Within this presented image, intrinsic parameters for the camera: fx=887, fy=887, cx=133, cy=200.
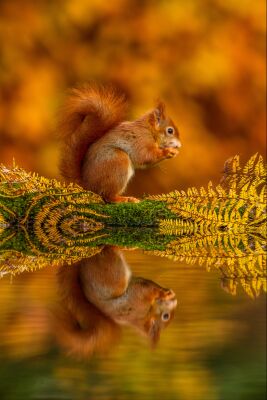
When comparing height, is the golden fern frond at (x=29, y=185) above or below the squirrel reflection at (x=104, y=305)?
above

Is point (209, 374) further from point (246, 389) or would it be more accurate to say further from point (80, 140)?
point (80, 140)

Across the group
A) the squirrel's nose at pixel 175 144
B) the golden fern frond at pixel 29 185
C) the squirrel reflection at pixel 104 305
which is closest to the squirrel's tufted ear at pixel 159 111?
the squirrel's nose at pixel 175 144

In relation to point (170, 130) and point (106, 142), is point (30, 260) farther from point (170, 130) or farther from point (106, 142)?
point (170, 130)

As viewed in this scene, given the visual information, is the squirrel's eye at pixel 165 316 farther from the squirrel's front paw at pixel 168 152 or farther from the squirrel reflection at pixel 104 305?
the squirrel's front paw at pixel 168 152

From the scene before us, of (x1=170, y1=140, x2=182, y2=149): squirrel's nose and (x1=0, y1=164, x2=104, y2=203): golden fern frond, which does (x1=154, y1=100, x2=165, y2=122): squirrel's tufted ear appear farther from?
(x1=0, y1=164, x2=104, y2=203): golden fern frond

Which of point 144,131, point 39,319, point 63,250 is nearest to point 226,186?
point 144,131

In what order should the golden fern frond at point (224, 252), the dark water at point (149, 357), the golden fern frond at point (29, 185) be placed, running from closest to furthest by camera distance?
the dark water at point (149, 357) < the golden fern frond at point (224, 252) < the golden fern frond at point (29, 185)

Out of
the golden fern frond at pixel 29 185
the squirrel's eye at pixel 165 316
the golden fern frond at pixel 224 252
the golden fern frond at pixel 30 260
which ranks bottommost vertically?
the squirrel's eye at pixel 165 316
